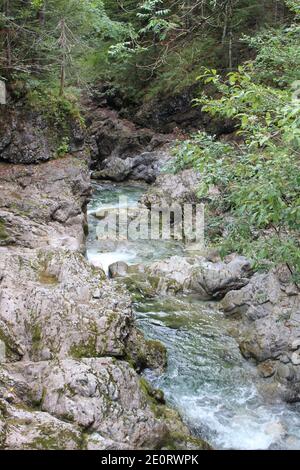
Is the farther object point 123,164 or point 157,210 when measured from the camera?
point 123,164

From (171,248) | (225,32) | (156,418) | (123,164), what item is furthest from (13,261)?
(225,32)

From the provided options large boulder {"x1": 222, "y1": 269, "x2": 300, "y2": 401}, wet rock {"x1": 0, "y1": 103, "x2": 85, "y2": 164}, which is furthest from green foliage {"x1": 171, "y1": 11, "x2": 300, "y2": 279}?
wet rock {"x1": 0, "y1": 103, "x2": 85, "y2": 164}

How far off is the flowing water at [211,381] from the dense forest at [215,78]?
207 cm

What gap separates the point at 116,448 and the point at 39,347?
214 cm

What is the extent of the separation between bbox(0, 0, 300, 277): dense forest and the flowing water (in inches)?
81.4

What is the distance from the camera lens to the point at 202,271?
1190cm

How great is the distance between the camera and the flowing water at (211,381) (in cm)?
709

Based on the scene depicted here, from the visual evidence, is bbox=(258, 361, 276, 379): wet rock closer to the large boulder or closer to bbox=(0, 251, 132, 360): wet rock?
the large boulder

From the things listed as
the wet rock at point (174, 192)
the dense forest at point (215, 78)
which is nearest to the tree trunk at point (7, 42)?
the dense forest at point (215, 78)

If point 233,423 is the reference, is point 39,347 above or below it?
above

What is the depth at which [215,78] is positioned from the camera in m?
5.68

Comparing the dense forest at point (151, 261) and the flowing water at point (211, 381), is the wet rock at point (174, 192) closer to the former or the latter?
the dense forest at point (151, 261)

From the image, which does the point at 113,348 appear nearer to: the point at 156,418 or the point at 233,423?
the point at 156,418

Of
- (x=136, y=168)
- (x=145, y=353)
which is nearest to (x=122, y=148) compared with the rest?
(x=136, y=168)
